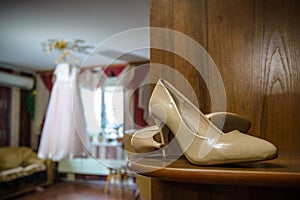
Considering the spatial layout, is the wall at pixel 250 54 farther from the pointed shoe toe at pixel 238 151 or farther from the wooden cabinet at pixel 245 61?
Result: the pointed shoe toe at pixel 238 151

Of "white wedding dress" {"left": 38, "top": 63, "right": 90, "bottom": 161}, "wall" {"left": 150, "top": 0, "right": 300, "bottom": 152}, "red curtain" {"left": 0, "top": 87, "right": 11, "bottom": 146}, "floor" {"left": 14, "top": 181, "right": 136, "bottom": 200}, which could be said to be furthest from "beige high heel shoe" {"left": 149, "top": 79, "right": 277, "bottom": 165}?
"red curtain" {"left": 0, "top": 87, "right": 11, "bottom": 146}

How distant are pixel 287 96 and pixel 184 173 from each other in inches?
12.8

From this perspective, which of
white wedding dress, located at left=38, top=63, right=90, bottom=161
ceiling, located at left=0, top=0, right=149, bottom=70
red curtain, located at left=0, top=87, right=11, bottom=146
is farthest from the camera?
red curtain, located at left=0, top=87, right=11, bottom=146

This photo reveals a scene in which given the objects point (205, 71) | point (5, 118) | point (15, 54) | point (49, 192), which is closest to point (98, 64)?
point (15, 54)

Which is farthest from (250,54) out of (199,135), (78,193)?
(78,193)

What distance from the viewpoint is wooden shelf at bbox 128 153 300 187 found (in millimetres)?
347

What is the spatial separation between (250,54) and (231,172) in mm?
327

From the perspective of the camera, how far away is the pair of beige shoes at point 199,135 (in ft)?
1.27

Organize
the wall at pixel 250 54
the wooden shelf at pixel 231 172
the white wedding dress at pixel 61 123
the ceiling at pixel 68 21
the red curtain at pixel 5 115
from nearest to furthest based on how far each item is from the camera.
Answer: the wooden shelf at pixel 231 172 < the wall at pixel 250 54 < the ceiling at pixel 68 21 < the white wedding dress at pixel 61 123 < the red curtain at pixel 5 115

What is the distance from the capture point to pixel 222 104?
595mm

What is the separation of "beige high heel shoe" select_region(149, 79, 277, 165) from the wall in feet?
0.51

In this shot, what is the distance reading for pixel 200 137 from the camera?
418mm

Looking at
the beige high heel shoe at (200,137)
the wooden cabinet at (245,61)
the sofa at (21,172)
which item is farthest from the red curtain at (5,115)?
the beige high heel shoe at (200,137)

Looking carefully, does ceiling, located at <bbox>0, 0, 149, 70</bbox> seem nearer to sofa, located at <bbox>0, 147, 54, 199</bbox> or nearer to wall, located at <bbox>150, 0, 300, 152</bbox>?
wall, located at <bbox>150, 0, 300, 152</bbox>
